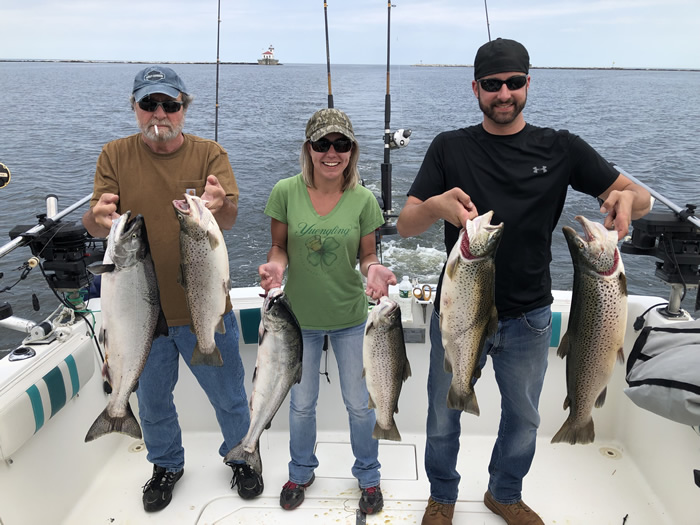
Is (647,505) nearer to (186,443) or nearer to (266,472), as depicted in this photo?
(266,472)

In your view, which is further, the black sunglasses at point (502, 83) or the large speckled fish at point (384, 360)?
the large speckled fish at point (384, 360)

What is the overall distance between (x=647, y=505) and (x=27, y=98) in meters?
44.6

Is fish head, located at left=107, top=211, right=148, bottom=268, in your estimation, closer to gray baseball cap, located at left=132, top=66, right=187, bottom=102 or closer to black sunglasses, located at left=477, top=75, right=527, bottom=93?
gray baseball cap, located at left=132, top=66, right=187, bottom=102

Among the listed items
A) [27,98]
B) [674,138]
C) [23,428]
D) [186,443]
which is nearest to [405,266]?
[186,443]

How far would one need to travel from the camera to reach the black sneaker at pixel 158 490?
332cm

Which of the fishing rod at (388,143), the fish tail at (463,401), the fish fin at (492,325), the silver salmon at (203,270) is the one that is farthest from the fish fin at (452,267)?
the fishing rod at (388,143)

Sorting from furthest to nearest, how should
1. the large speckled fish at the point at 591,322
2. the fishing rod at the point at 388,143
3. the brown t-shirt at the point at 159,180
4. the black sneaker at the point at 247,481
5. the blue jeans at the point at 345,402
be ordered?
the fishing rod at the point at 388,143, the black sneaker at the point at 247,481, the blue jeans at the point at 345,402, the brown t-shirt at the point at 159,180, the large speckled fish at the point at 591,322

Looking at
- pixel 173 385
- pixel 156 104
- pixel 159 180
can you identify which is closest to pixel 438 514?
pixel 173 385

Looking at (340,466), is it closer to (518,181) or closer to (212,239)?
(212,239)

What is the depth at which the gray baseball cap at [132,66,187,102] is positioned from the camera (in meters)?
2.59

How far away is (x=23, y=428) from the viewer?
2.79 meters

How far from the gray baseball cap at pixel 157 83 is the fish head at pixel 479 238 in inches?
62.1

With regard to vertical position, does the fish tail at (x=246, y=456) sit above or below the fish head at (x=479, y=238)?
below

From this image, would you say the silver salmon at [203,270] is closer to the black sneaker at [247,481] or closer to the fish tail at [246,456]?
the fish tail at [246,456]
